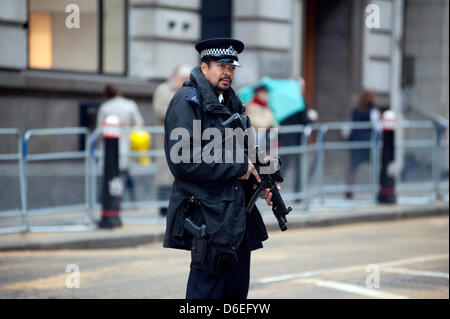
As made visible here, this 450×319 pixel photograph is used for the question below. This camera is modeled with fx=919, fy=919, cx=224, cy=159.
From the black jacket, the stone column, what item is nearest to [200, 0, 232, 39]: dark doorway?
the stone column

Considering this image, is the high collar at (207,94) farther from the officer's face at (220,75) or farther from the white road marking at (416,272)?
the white road marking at (416,272)

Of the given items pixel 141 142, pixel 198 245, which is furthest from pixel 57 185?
pixel 198 245

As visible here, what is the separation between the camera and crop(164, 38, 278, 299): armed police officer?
5.35 m

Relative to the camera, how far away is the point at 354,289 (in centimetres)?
842

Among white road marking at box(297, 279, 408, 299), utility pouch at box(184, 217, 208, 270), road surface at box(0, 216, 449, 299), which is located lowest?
road surface at box(0, 216, 449, 299)

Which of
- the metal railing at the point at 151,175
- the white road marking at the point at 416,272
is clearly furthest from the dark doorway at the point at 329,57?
the white road marking at the point at 416,272

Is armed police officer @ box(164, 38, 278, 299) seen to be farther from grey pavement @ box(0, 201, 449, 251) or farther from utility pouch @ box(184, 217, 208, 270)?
grey pavement @ box(0, 201, 449, 251)

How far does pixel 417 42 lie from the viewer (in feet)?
71.8

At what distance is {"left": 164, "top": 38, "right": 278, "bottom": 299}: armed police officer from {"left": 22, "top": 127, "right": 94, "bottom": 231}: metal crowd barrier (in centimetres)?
612

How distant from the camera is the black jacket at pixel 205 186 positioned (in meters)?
5.35

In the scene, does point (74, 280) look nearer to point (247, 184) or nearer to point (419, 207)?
point (247, 184)

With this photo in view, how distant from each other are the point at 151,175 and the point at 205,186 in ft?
23.6

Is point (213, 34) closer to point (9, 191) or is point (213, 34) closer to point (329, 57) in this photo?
point (329, 57)
